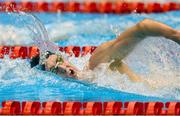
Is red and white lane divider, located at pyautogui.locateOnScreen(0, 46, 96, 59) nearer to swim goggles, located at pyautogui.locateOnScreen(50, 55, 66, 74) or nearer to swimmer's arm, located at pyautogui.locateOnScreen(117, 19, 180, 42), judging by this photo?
swim goggles, located at pyautogui.locateOnScreen(50, 55, 66, 74)

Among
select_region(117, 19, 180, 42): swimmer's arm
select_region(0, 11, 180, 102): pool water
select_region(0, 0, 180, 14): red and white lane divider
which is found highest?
select_region(0, 0, 180, 14): red and white lane divider

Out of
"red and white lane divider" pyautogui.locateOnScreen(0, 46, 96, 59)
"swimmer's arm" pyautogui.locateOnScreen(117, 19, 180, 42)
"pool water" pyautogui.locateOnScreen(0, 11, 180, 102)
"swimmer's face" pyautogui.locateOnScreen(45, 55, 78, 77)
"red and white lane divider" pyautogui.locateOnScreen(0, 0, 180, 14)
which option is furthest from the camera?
"red and white lane divider" pyautogui.locateOnScreen(0, 0, 180, 14)

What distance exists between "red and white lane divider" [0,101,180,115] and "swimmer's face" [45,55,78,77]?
0.51 m

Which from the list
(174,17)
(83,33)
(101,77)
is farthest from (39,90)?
(174,17)

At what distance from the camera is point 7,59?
15.7 ft

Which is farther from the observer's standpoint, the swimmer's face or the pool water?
the swimmer's face

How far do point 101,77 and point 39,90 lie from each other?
49 cm

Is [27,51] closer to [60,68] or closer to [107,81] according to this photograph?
[60,68]

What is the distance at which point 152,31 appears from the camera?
3148 millimetres

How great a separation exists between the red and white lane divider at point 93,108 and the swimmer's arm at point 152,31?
411 mm

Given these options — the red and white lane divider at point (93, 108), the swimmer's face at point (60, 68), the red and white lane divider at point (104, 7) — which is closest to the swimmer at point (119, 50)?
the swimmer's face at point (60, 68)

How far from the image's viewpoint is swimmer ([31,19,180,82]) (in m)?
3.11

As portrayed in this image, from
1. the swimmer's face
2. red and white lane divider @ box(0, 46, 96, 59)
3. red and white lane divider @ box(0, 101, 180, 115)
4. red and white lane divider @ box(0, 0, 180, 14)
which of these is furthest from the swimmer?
red and white lane divider @ box(0, 0, 180, 14)

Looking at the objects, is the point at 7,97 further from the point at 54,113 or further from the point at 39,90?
the point at 54,113
